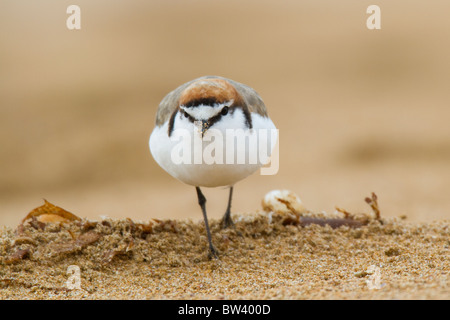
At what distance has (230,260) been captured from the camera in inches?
159

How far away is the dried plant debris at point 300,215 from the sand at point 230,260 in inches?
1.3

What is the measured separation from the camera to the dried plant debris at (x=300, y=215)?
456 cm

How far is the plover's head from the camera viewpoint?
3607 mm

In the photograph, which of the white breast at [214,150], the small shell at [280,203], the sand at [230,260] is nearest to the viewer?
the sand at [230,260]

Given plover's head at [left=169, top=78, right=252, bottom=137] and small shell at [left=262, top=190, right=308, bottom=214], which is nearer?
plover's head at [left=169, top=78, right=252, bottom=137]

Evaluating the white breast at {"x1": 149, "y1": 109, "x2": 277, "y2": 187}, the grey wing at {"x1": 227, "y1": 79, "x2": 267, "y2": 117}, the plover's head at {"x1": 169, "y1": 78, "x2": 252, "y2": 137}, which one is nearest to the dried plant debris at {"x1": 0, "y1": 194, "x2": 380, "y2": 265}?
the white breast at {"x1": 149, "y1": 109, "x2": 277, "y2": 187}

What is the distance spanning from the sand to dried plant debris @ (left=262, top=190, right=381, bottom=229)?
0.11 ft

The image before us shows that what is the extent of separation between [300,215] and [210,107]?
4.97 ft

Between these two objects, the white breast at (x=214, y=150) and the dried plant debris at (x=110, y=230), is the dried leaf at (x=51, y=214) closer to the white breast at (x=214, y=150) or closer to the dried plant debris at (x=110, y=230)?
the dried plant debris at (x=110, y=230)

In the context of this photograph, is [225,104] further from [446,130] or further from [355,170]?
[446,130]

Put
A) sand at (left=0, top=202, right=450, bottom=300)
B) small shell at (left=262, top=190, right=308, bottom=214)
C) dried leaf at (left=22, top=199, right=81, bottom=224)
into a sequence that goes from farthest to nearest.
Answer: small shell at (left=262, top=190, right=308, bottom=214) < dried leaf at (left=22, top=199, right=81, bottom=224) < sand at (left=0, top=202, right=450, bottom=300)

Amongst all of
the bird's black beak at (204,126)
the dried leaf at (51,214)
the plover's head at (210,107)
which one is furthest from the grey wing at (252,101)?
the dried leaf at (51,214)

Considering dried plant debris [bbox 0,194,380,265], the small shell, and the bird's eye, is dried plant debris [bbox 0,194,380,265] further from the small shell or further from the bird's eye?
the bird's eye

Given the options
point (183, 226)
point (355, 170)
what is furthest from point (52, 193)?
point (183, 226)
